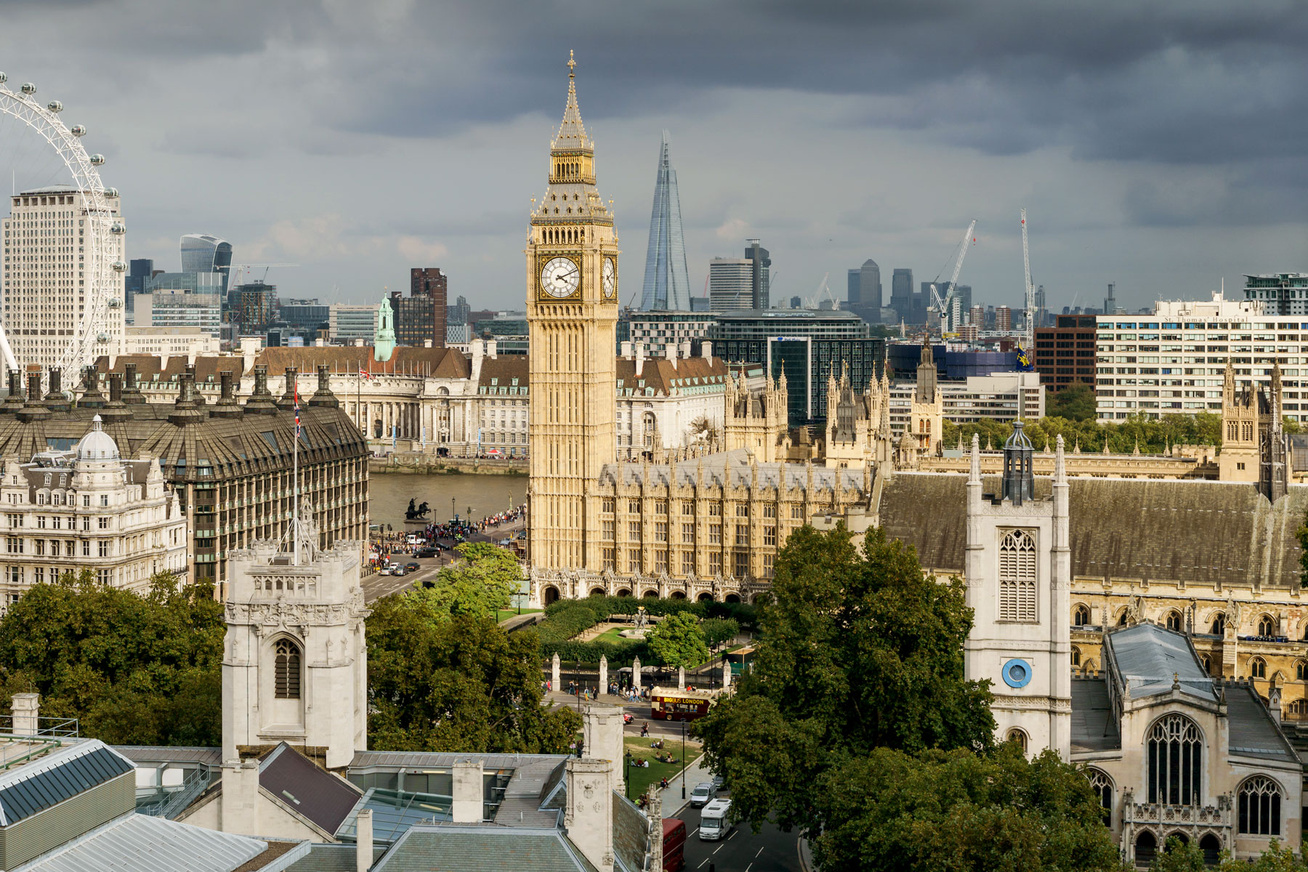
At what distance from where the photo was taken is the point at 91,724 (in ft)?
206

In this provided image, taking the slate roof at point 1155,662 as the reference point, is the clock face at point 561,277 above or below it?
above

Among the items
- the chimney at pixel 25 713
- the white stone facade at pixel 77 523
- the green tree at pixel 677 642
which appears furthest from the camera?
the white stone facade at pixel 77 523

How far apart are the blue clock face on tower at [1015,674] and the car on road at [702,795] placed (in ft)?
48.5

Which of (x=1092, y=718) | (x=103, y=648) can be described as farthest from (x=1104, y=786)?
(x=103, y=648)

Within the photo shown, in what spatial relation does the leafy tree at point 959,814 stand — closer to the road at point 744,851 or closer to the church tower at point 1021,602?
the church tower at point 1021,602

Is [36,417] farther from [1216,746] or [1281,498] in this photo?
[1216,746]

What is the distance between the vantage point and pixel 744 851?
6794 centimetres

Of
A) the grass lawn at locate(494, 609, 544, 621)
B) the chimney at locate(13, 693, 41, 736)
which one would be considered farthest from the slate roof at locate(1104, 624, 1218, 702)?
the grass lawn at locate(494, 609, 544, 621)

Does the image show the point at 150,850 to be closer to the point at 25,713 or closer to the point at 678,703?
the point at 25,713

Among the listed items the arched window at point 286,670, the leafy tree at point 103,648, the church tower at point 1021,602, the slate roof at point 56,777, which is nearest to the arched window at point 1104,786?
the church tower at point 1021,602

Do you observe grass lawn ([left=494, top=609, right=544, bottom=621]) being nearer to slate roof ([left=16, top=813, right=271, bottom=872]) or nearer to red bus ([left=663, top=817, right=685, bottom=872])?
red bus ([left=663, top=817, right=685, bottom=872])

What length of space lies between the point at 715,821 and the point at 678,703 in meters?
21.6

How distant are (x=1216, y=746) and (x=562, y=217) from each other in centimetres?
7670

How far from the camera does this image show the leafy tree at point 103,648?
69000mm
